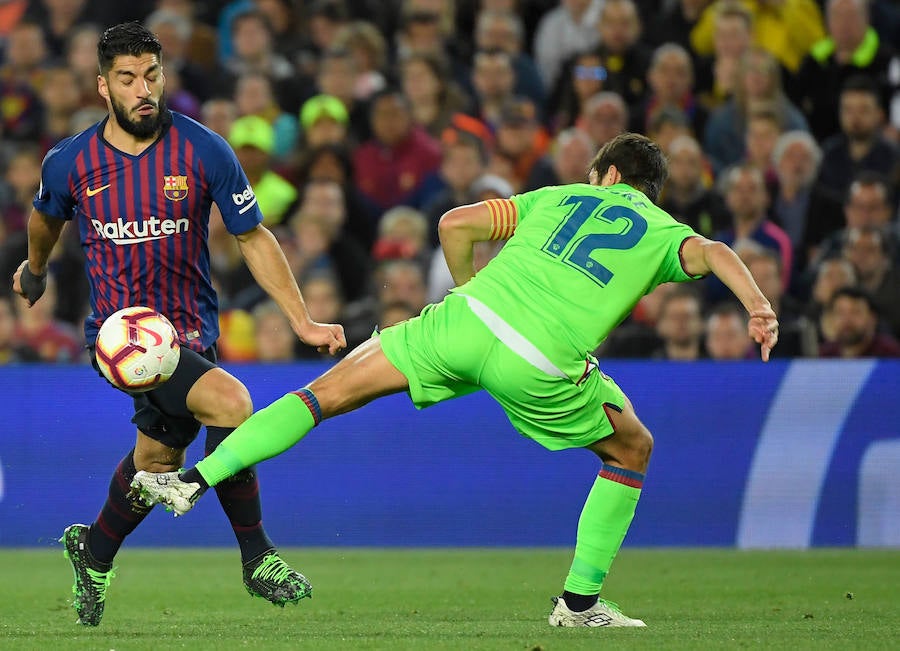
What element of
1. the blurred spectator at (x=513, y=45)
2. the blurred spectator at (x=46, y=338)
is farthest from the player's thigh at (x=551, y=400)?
the blurred spectator at (x=513, y=45)

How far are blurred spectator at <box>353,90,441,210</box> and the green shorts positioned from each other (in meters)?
7.09

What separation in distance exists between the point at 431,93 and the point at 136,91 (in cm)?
738

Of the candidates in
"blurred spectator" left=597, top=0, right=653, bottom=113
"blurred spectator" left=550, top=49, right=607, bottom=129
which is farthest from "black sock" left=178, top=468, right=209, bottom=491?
"blurred spectator" left=597, top=0, right=653, bottom=113

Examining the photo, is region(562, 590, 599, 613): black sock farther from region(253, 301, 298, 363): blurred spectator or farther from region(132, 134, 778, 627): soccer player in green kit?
region(253, 301, 298, 363): blurred spectator

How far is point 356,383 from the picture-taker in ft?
20.8

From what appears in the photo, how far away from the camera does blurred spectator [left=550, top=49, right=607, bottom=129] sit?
13.6 meters

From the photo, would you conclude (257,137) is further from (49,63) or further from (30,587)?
(30,587)

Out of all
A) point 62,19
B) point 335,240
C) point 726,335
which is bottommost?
point 726,335

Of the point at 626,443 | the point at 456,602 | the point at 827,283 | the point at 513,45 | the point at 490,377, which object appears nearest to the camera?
the point at 490,377

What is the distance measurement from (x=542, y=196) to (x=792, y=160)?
626 cm

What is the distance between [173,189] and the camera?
6.69 metres

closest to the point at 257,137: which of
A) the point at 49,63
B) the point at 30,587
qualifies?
the point at 49,63

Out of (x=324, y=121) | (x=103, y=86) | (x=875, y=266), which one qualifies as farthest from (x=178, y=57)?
(x=103, y=86)

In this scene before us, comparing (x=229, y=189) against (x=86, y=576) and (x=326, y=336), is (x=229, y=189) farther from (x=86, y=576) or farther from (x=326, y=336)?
(x=86, y=576)
